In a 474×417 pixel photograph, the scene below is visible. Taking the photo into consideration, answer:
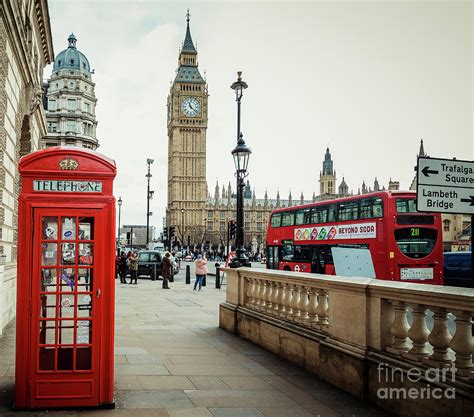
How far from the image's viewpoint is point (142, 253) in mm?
34562

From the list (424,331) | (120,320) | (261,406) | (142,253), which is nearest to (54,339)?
(261,406)

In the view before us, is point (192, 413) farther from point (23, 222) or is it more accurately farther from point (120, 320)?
point (120, 320)

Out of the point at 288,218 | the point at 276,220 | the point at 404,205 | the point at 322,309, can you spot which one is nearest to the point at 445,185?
the point at 322,309

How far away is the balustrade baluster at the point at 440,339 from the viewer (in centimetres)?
491

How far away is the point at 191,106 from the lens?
13362 cm

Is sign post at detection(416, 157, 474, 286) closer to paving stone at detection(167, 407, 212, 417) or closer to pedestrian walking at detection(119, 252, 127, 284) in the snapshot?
paving stone at detection(167, 407, 212, 417)

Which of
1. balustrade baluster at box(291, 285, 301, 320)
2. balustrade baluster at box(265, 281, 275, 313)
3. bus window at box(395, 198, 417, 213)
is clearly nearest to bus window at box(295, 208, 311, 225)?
bus window at box(395, 198, 417, 213)

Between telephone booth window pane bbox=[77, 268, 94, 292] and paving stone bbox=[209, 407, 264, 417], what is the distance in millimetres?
1674

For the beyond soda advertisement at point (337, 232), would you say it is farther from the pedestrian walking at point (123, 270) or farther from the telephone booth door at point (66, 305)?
the telephone booth door at point (66, 305)

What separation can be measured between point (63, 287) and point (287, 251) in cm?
2293

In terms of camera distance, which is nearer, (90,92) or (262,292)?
(262,292)

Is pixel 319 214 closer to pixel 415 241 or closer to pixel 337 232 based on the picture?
pixel 337 232

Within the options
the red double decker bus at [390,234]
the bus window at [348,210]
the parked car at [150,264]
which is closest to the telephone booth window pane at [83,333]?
the red double decker bus at [390,234]

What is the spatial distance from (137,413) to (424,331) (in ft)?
9.06
